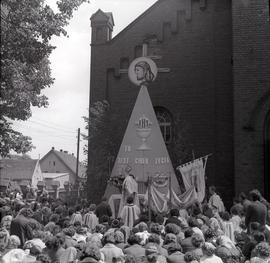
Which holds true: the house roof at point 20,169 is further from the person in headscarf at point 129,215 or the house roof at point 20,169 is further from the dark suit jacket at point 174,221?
the dark suit jacket at point 174,221

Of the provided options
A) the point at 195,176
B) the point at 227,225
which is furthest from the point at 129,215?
the point at 195,176

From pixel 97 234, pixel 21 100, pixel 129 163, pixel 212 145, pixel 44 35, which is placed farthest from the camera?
pixel 212 145

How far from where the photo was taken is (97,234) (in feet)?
29.7

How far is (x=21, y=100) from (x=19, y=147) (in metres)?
1.46

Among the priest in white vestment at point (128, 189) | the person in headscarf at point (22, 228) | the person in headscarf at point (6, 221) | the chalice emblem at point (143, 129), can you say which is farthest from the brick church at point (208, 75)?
the person in headscarf at point (22, 228)

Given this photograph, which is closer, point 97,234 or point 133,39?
point 97,234

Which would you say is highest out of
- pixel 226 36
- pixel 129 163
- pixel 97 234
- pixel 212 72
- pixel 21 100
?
pixel 226 36

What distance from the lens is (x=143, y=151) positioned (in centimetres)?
1798

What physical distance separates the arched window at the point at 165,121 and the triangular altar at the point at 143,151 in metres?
4.04

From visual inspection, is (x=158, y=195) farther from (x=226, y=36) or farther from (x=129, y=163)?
(x=226, y=36)

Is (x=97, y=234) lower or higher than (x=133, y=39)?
lower

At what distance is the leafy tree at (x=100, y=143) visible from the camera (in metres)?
21.2

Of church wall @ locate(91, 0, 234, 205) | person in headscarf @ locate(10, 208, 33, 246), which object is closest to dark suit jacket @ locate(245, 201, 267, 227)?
person in headscarf @ locate(10, 208, 33, 246)

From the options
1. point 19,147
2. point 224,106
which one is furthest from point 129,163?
point 224,106
